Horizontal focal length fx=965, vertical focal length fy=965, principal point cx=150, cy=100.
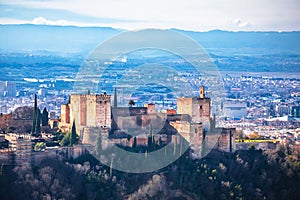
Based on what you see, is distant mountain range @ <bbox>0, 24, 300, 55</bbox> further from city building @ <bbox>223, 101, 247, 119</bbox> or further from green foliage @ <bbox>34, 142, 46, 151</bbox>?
green foliage @ <bbox>34, 142, 46, 151</bbox>

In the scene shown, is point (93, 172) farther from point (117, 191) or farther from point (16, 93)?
point (16, 93)

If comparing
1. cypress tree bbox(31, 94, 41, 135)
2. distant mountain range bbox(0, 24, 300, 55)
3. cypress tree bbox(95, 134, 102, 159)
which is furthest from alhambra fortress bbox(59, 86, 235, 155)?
distant mountain range bbox(0, 24, 300, 55)

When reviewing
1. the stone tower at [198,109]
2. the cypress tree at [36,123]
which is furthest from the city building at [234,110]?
the cypress tree at [36,123]

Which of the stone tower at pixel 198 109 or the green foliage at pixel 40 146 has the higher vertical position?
the stone tower at pixel 198 109

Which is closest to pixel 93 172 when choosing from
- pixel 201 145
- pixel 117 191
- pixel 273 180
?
pixel 117 191

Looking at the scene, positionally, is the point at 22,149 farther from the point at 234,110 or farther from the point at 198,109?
the point at 234,110

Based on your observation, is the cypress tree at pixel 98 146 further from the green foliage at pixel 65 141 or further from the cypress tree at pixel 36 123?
the cypress tree at pixel 36 123

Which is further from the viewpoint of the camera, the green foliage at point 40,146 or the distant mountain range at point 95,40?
the distant mountain range at point 95,40
